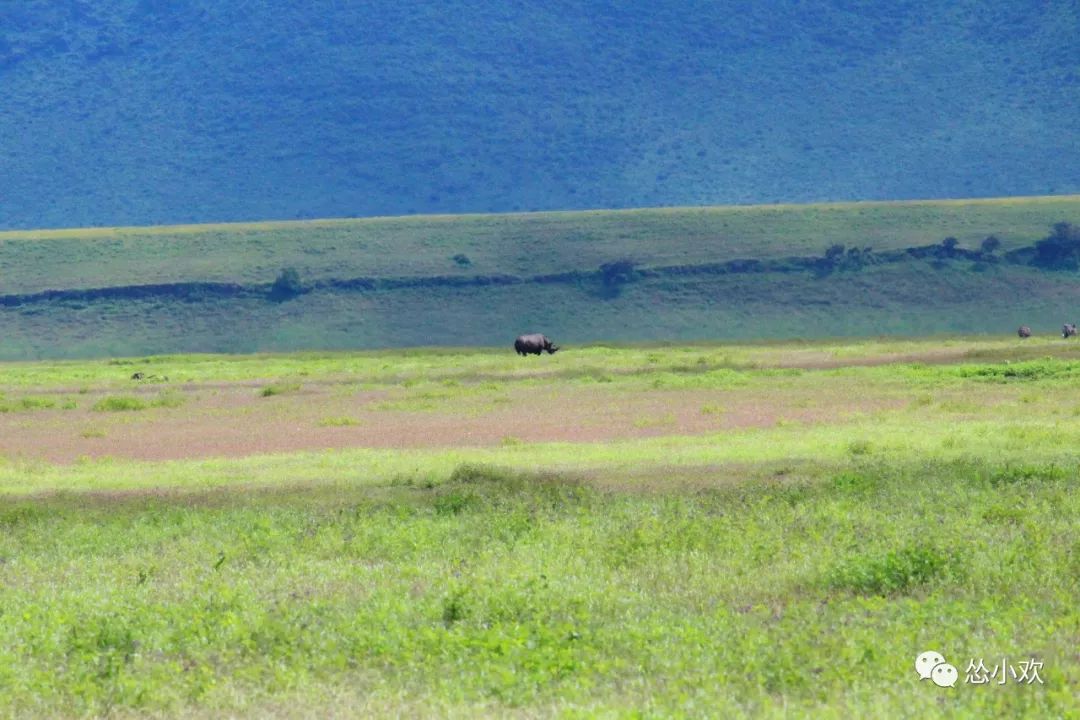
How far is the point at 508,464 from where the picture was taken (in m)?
22.6

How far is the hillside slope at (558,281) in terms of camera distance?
99.1 meters

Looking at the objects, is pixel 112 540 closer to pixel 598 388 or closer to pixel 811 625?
pixel 811 625

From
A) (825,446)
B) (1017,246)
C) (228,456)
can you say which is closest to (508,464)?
(825,446)

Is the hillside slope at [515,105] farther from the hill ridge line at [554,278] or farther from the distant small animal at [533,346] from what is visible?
the distant small animal at [533,346]

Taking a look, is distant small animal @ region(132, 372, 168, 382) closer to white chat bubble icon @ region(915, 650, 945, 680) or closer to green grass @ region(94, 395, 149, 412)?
Result: green grass @ region(94, 395, 149, 412)

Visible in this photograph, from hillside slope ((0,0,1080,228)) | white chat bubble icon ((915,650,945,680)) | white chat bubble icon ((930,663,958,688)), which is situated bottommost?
hillside slope ((0,0,1080,228))

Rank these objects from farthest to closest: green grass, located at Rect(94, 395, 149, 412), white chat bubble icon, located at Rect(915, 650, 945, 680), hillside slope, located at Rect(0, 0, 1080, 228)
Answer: hillside slope, located at Rect(0, 0, 1080, 228)
green grass, located at Rect(94, 395, 149, 412)
white chat bubble icon, located at Rect(915, 650, 945, 680)

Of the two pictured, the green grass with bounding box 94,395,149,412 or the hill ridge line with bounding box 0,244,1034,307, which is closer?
the green grass with bounding box 94,395,149,412
